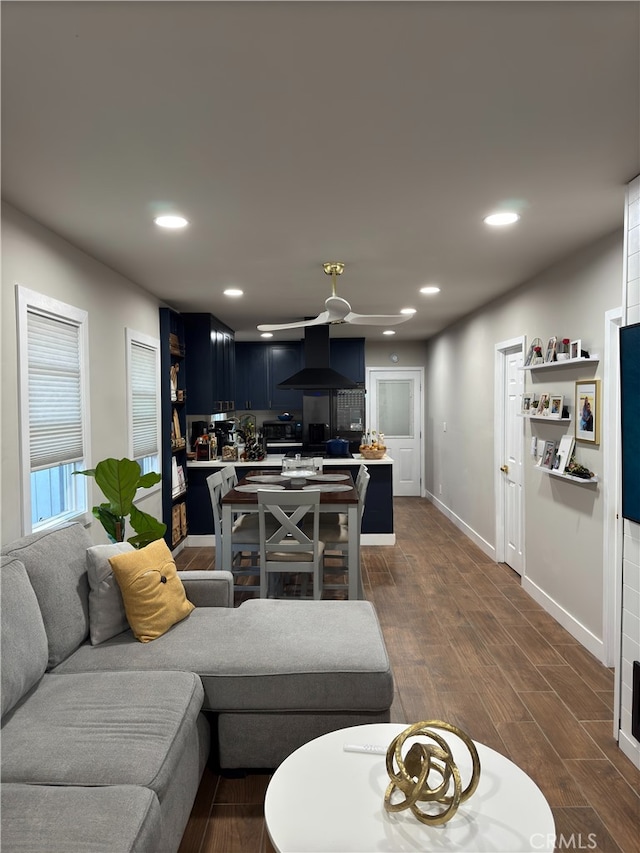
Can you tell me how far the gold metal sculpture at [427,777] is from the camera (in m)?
Answer: 1.35

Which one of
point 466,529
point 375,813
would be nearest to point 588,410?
point 375,813

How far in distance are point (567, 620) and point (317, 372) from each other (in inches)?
135

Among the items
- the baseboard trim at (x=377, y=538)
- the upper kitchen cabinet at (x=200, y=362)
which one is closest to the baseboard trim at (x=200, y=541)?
the upper kitchen cabinet at (x=200, y=362)

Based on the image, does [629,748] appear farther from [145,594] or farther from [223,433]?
[223,433]

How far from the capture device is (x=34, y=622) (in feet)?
6.72

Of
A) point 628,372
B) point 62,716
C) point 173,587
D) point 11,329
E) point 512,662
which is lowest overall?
point 512,662

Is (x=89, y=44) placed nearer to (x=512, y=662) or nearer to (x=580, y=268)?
(x=580, y=268)

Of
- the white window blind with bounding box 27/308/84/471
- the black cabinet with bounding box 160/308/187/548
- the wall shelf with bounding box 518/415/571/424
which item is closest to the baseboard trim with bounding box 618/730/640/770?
Result: the wall shelf with bounding box 518/415/571/424

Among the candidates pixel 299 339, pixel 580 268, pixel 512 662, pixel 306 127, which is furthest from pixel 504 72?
pixel 299 339

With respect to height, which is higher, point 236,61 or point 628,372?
point 236,61

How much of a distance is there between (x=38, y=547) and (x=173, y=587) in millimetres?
634

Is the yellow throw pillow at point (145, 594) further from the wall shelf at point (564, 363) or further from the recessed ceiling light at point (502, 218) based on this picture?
the wall shelf at point (564, 363)

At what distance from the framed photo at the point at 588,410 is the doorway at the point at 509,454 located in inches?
48.0

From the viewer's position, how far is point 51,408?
3047 millimetres
